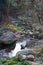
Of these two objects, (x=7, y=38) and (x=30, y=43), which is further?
(x=30, y=43)

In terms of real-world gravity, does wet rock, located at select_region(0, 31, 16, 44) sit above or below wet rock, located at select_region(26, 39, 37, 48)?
above

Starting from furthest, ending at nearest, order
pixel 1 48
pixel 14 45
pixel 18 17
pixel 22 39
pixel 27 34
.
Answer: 1. pixel 18 17
2. pixel 27 34
3. pixel 22 39
4. pixel 14 45
5. pixel 1 48

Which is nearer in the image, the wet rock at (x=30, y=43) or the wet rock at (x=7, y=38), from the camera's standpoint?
the wet rock at (x=7, y=38)

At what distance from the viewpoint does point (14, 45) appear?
17031 millimetres

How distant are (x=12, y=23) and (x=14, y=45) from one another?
6.78 m

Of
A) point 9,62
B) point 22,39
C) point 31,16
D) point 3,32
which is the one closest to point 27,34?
point 22,39

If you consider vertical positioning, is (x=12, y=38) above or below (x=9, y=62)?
below

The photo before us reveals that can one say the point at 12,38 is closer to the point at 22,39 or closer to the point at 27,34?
A: the point at 22,39

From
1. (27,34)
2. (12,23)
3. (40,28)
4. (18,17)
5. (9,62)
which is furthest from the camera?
(18,17)

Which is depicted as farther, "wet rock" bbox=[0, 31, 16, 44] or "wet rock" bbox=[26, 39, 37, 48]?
"wet rock" bbox=[26, 39, 37, 48]

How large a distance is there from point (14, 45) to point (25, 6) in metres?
10.3

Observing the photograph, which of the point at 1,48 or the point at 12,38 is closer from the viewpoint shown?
the point at 1,48

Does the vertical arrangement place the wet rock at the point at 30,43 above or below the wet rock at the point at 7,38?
below

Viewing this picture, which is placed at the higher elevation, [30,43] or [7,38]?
[7,38]
